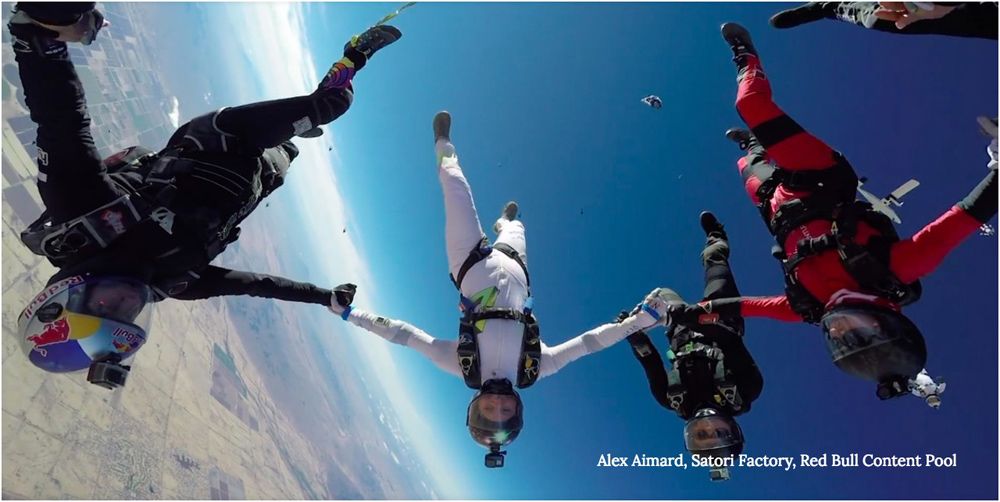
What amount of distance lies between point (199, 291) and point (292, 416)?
124686 millimetres

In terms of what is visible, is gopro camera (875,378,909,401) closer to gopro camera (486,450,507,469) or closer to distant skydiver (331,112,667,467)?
distant skydiver (331,112,667,467)

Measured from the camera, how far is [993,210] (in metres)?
3.46

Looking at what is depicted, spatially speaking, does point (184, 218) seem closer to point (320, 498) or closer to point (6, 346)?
point (6, 346)

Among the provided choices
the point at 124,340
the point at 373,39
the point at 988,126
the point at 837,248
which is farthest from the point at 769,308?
the point at 124,340

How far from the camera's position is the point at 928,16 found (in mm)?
3303

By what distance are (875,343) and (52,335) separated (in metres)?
5.65

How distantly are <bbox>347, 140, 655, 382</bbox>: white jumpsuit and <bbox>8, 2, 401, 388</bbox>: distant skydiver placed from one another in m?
1.50

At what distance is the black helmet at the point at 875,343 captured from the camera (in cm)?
348

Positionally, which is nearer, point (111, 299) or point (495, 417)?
point (111, 299)

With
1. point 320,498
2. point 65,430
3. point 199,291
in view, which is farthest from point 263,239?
point 199,291

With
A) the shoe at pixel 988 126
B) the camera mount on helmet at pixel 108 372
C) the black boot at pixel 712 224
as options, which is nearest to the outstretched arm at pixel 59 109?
the camera mount on helmet at pixel 108 372

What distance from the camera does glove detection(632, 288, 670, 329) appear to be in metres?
5.12

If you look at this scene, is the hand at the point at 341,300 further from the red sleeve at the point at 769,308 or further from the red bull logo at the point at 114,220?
the red sleeve at the point at 769,308

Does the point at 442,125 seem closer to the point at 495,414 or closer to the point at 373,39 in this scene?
the point at 373,39
